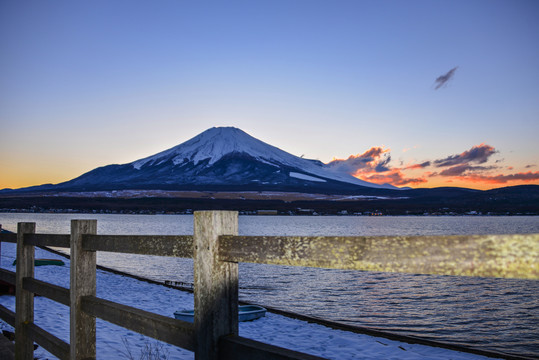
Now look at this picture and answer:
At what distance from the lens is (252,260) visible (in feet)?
7.76

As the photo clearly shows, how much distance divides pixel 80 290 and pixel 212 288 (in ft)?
6.84

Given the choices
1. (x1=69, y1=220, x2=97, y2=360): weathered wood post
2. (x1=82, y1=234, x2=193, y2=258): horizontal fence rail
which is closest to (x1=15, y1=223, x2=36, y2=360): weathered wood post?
(x1=69, y1=220, x2=97, y2=360): weathered wood post

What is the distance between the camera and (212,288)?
257 centimetres

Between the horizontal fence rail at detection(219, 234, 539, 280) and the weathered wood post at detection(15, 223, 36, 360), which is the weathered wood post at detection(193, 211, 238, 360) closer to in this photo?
the horizontal fence rail at detection(219, 234, 539, 280)

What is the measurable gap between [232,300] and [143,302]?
1238 cm

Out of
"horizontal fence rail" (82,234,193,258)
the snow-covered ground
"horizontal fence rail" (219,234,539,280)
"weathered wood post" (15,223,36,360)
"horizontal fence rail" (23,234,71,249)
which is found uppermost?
"horizontal fence rail" (219,234,539,280)

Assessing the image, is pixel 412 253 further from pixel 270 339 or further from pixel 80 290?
Result: pixel 270 339

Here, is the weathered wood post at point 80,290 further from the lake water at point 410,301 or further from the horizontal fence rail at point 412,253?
the lake water at point 410,301

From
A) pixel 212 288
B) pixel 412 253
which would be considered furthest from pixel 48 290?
pixel 412 253

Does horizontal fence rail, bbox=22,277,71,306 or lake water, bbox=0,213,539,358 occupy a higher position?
horizontal fence rail, bbox=22,277,71,306

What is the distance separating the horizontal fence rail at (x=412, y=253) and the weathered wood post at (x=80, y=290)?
225 centimetres

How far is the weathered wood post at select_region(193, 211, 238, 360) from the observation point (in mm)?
2557

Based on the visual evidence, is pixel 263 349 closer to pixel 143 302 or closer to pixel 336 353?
pixel 336 353

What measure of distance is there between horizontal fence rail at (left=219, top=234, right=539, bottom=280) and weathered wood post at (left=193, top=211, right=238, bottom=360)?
0.21 m
